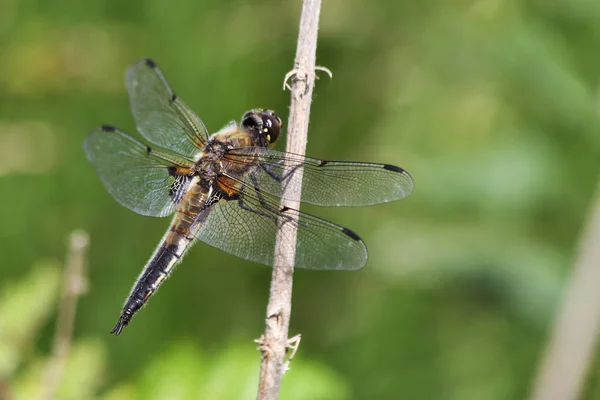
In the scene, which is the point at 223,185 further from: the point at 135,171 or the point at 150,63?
the point at 150,63

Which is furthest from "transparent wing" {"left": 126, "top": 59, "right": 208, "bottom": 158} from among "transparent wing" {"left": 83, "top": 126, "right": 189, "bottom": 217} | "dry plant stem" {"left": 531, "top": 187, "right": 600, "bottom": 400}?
"dry plant stem" {"left": 531, "top": 187, "right": 600, "bottom": 400}

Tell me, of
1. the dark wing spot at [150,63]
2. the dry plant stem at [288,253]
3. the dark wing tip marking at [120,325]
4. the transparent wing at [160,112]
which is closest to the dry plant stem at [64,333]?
the dark wing tip marking at [120,325]

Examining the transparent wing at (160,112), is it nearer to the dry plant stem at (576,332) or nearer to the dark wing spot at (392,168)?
the dark wing spot at (392,168)

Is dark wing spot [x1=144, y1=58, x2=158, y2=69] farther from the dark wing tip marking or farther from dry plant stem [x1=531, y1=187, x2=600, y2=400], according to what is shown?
dry plant stem [x1=531, y1=187, x2=600, y2=400]

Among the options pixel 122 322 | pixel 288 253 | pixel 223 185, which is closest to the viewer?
pixel 288 253

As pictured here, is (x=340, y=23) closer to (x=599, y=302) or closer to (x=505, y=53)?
(x=505, y=53)

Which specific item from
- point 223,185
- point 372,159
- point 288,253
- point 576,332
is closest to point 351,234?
point 288,253

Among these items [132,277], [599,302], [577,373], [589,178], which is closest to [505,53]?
[589,178]

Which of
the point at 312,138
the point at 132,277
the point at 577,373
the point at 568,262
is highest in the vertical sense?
the point at 312,138
